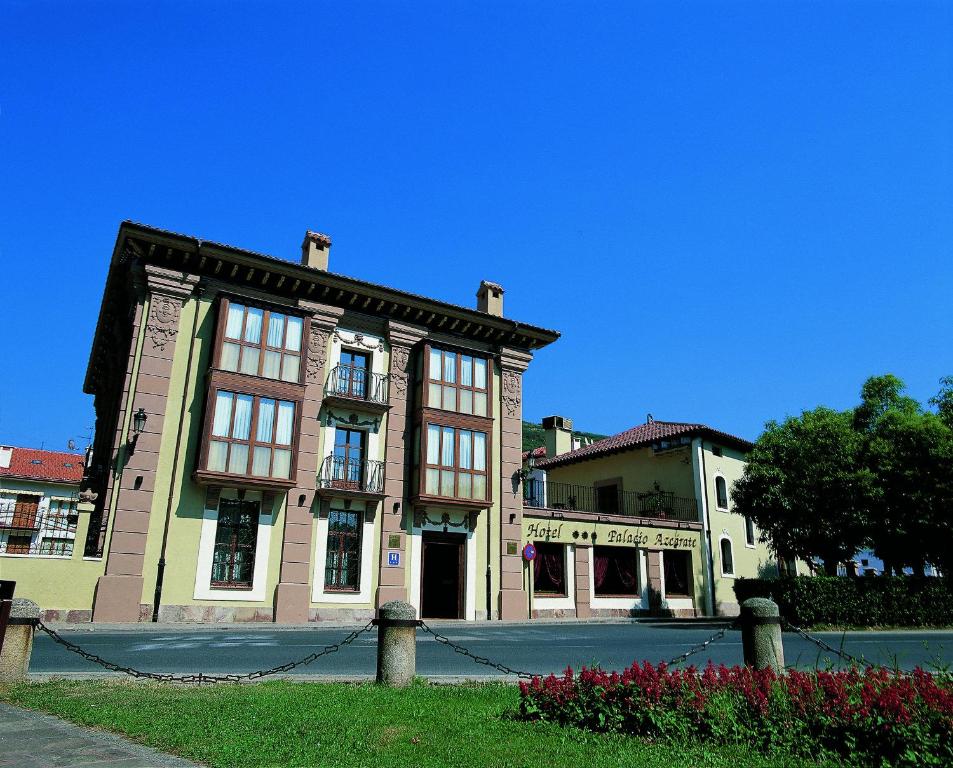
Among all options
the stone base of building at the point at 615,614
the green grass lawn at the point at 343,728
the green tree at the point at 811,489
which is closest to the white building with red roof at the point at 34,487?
the stone base of building at the point at 615,614

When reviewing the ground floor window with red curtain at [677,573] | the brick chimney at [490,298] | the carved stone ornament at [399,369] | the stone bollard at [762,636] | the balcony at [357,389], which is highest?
the brick chimney at [490,298]

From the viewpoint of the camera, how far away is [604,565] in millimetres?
29250

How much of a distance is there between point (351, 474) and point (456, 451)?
13.0 ft

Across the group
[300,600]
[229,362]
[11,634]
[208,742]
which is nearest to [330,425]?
[229,362]

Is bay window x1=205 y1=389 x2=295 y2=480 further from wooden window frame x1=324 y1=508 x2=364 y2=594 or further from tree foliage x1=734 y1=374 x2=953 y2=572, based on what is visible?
tree foliage x1=734 y1=374 x2=953 y2=572

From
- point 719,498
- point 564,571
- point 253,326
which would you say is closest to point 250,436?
point 253,326

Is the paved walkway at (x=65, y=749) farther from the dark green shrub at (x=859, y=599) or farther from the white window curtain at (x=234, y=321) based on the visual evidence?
the dark green shrub at (x=859, y=599)

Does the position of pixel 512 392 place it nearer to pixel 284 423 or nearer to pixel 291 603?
pixel 284 423

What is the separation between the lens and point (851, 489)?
26297 millimetres

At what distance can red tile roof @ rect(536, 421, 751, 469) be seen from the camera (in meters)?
33.7

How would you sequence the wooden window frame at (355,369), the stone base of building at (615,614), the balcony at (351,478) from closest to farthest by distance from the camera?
the balcony at (351,478), the wooden window frame at (355,369), the stone base of building at (615,614)

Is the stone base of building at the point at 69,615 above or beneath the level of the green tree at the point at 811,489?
beneath

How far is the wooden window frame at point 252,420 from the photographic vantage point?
2064 cm

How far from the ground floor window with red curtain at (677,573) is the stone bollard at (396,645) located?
83.6 feet
